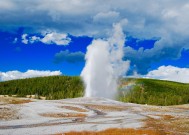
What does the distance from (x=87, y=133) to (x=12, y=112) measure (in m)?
42.9

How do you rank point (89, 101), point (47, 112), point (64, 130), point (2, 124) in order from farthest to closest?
1. point (89, 101)
2. point (47, 112)
3. point (2, 124)
4. point (64, 130)

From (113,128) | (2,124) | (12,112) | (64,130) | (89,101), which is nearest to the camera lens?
(64,130)

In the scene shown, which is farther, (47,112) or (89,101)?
(89,101)

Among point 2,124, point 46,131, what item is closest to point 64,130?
point 46,131

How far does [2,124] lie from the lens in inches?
2808

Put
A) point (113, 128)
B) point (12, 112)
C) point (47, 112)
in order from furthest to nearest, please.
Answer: point (47, 112), point (12, 112), point (113, 128)

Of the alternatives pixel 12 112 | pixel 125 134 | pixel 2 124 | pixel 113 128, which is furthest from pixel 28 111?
pixel 125 134

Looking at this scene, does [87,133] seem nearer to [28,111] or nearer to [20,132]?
[20,132]

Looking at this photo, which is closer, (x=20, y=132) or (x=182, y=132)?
(x=20, y=132)

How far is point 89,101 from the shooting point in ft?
545

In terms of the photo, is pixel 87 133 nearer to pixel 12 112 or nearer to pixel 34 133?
pixel 34 133

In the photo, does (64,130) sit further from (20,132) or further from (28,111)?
(28,111)

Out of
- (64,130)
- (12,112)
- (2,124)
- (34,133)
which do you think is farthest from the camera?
(12,112)

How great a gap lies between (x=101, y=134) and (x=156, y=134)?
9093 mm
